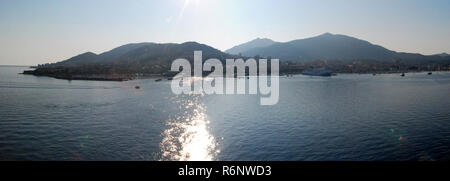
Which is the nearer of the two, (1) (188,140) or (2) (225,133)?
(1) (188,140)

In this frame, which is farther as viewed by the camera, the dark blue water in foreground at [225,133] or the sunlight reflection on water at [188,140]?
the dark blue water in foreground at [225,133]

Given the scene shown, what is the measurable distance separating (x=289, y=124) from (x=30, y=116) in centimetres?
4393

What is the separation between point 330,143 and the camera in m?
27.7

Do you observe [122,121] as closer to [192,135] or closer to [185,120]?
[185,120]

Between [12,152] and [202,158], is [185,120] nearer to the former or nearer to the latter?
[202,158]

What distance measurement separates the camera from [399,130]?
3284cm

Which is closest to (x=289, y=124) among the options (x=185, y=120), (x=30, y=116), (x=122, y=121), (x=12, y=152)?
(x=185, y=120)

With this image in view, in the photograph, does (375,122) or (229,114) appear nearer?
(375,122)

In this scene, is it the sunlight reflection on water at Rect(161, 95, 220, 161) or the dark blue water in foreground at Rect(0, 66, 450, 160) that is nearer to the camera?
the sunlight reflection on water at Rect(161, 95, 220, 161)

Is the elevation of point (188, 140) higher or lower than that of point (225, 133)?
lower

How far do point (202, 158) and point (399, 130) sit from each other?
27.6m

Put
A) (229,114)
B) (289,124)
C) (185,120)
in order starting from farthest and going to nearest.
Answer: (229,114) → (185,120) → (289,124)
